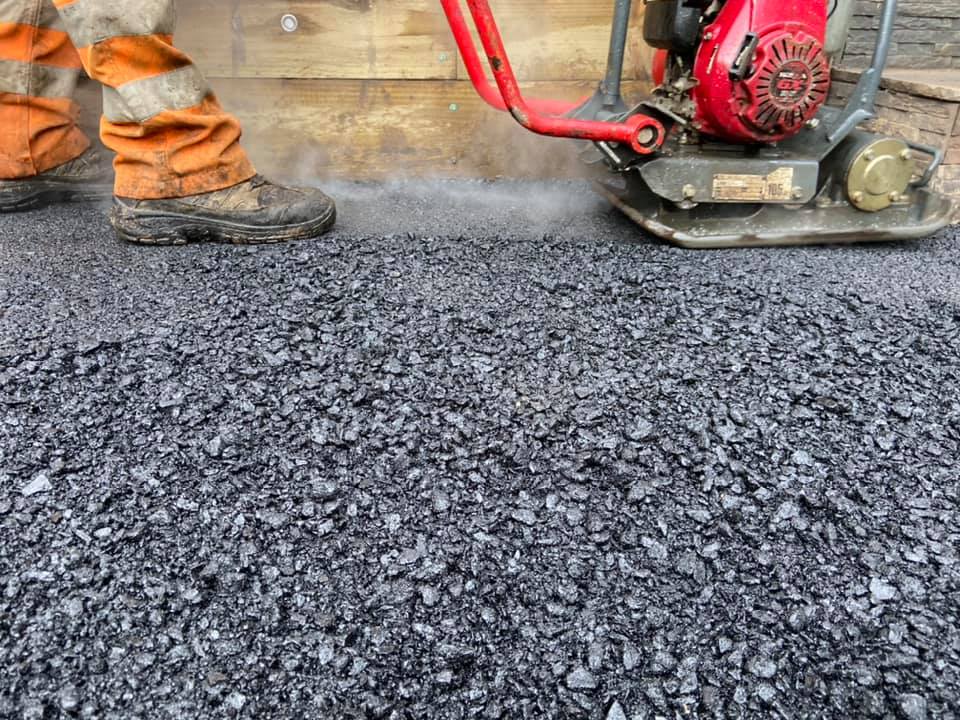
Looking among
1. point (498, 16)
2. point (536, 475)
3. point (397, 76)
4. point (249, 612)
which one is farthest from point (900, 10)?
point (249, 612)

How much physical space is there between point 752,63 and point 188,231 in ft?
5.20

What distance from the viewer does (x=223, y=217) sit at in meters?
2.02

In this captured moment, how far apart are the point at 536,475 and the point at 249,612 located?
0.50 m

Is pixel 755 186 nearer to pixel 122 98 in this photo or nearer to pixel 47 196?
pixel 122 98

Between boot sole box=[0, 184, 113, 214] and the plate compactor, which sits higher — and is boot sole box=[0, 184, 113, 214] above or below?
below

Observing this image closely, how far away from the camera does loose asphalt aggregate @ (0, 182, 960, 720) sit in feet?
3.02

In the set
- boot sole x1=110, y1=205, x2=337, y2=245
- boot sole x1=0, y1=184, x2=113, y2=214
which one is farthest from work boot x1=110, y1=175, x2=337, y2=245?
boot sole x1=0, y1=184, x2=113, y2=214

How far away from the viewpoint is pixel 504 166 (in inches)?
117

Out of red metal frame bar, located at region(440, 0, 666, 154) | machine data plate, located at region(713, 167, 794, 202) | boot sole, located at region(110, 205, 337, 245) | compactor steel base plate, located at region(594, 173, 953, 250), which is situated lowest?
boot sole, located at region(110, 205, 337, 245)

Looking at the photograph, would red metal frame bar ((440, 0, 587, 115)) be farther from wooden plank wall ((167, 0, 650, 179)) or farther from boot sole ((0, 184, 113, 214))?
boot sole ((0, 184, 113, 214))

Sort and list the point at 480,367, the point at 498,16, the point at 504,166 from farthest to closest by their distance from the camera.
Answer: the point at 504,166 < the point at 498,16 < the point at 480,367

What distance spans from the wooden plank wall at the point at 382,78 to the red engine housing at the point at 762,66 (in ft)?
3.19

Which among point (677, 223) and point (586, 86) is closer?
point (677, 223)

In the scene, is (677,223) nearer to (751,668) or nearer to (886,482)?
(886,482)
